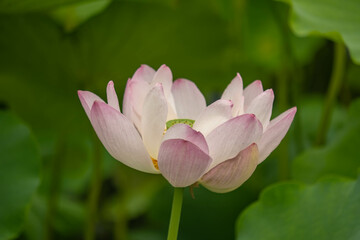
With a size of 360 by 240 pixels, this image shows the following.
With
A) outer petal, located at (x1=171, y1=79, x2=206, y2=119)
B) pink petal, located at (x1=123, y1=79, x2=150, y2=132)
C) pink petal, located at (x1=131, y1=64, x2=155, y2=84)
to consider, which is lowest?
outer petal, located at (x1=171, y1=79, x2=206, y2=119)

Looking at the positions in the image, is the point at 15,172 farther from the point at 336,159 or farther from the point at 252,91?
the point at 336,159

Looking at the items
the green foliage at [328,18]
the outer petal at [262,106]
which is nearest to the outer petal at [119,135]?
the outer petal at [262,106]

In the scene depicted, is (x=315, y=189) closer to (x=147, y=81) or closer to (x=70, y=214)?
(x=147, y=81)

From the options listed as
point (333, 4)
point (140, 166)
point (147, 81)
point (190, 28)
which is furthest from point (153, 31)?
point (140, 166)

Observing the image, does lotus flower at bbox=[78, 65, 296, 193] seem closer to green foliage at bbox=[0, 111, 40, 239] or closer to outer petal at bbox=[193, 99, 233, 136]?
outer petal at bbox=[193, 99, 233, 136]

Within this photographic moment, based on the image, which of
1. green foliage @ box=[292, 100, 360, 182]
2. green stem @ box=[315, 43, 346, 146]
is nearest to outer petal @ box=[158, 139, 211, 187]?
green foliage @ box=[292, 100, 360, 182]

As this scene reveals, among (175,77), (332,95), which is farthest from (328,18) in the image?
(175,77)

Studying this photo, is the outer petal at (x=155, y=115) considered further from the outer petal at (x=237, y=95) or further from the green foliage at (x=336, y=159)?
the green foliage at (x=336, y=159)
